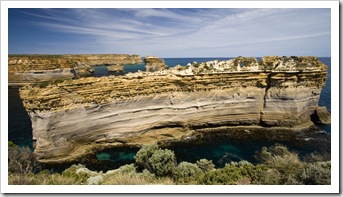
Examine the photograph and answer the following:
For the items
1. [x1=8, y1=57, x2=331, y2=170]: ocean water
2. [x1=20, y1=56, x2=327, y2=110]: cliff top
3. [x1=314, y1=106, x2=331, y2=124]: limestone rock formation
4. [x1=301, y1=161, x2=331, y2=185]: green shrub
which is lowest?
[x1=8, y1=57, x2=331, y2=170]: ocean water

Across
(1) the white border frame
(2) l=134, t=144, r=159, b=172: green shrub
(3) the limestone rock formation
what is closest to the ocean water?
(3) the limestone rock formation

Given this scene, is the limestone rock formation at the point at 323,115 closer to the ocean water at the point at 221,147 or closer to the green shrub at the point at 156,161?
the ocean water at the point at 221,147

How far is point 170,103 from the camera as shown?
14.6 m

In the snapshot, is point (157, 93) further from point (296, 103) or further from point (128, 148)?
point (296, 103)

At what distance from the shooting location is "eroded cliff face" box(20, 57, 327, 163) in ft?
39.3

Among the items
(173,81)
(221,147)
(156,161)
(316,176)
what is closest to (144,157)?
(156,161)

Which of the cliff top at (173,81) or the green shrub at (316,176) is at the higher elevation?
the cliff top at (173,81)

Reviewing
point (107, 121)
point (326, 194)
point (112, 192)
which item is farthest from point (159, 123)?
point (326, 194)

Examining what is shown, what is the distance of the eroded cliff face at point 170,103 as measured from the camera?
39.3 ft

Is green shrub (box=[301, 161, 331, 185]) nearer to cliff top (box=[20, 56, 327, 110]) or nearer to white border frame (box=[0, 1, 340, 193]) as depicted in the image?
white border frame (box=[0, 1, 340, 193])

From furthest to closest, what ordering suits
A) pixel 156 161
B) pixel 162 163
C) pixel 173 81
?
pixel 173 81 → pixel 156 161 → pixel 162 163

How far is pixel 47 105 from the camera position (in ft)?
38.4
